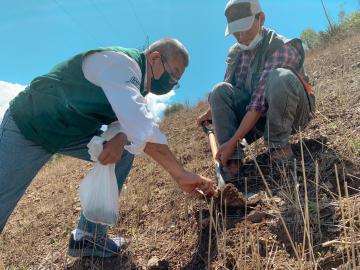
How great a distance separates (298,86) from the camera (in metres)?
2.90

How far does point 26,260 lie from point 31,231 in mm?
527

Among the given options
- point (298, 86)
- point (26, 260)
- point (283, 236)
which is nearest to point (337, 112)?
point (298, 86)

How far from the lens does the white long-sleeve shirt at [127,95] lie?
2.07 meters

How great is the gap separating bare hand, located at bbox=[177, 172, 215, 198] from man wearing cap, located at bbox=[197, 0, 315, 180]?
0.60 metres

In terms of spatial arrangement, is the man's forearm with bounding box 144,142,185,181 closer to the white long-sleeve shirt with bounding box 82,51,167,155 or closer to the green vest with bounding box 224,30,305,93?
the white long-sleeve shirt with bounding box 82,51,167,155

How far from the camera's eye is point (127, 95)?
2.10 m

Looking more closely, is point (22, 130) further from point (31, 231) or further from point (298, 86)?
point (298, 86)

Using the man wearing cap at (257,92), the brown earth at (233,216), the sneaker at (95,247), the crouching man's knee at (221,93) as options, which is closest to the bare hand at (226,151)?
the man wearing cap at (257,92)

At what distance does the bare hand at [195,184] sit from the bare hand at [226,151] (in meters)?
0.54

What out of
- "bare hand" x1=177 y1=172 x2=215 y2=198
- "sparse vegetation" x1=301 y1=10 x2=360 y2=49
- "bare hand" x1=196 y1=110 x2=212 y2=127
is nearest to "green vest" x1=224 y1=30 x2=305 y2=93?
"bare hand" x1=196 y1=110 x2=212 y2=127

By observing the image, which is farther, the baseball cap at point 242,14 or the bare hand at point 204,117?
the bare hand at point 204,117

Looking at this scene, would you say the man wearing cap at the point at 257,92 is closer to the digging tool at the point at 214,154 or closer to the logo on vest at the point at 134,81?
the digging tool at the point at 214,154

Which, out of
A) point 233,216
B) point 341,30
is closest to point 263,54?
point 233,216

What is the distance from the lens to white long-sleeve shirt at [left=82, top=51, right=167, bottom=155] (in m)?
2.07
